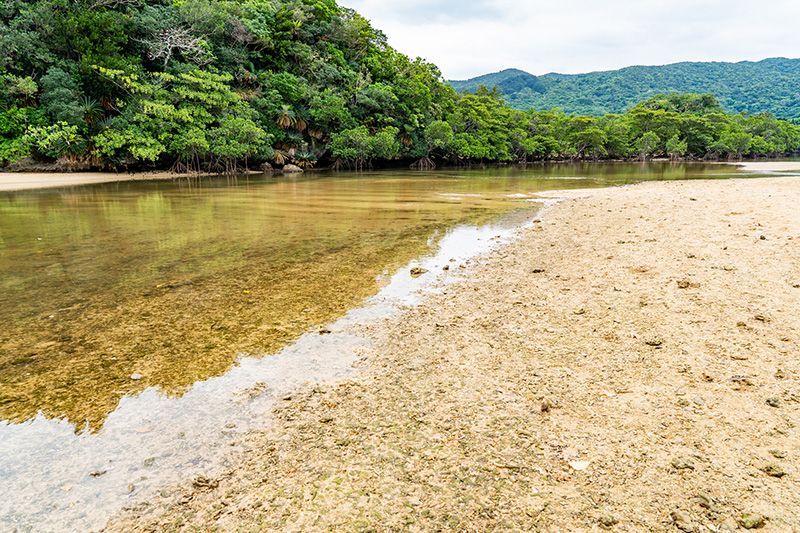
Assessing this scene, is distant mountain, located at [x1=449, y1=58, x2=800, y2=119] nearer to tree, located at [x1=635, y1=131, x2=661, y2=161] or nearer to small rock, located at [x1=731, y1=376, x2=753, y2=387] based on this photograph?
tree, located at [x1=635, y1=131, x2=661, y2=161]

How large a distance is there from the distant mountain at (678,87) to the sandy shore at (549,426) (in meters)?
137

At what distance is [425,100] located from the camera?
43.7 m

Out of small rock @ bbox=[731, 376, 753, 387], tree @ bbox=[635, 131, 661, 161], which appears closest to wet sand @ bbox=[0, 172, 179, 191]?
small rock @ bbox=[731, 376, 753, 387]

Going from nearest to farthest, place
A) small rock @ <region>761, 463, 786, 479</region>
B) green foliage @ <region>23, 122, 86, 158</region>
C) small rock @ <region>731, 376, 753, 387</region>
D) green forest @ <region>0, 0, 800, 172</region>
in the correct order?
1. small rock @ <region>761, 463, 786, 479</region>
2. small rock @ <region>731, 376, 753, 387</region>
3. green foliage @ <region>23, 122, 86, 158</region>
4. green forest @ <region>0, 0, 800, 172</region>

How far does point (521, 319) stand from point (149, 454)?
3.28 metres

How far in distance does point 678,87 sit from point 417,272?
20524 centimetres

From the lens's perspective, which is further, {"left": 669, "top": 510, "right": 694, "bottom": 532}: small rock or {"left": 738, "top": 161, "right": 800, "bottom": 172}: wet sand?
{"left": 738, "top": 161, "right": 800, "bottom": 172}: wet sand

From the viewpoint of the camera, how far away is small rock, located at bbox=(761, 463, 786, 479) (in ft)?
6.98

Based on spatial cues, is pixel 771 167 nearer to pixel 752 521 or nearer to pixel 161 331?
pixel 752 521

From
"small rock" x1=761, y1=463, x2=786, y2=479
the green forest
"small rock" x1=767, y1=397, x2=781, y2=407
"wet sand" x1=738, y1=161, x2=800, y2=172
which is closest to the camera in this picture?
"small rock" x1=761, y1=463, x2=786, y2=479

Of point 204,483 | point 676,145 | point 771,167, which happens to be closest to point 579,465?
point 204,483

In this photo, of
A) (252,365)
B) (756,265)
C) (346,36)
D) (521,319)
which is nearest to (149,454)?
(252,365)

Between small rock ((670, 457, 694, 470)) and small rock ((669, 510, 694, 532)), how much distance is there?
35 centimetres

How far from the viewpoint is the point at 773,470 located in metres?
2.16
